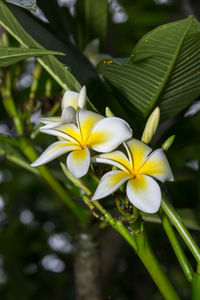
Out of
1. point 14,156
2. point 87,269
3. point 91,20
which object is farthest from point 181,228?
point 91,20

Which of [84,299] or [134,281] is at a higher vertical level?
[84,299]

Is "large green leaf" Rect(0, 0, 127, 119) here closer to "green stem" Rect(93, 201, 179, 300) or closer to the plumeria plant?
the plumeria plant

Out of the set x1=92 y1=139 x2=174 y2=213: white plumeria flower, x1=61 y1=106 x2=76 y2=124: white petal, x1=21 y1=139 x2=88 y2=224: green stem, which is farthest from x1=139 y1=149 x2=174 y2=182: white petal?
x1=21 y1=139 x2=88 y2=224: green stem

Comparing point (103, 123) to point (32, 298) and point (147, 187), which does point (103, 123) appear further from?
point (32, 298)

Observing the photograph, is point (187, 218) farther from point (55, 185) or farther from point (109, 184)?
point (109, 184)

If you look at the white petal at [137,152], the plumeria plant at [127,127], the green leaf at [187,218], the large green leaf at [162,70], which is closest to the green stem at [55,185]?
the plumeria plant at [127,127]

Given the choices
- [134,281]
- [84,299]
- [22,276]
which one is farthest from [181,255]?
[22,276]
